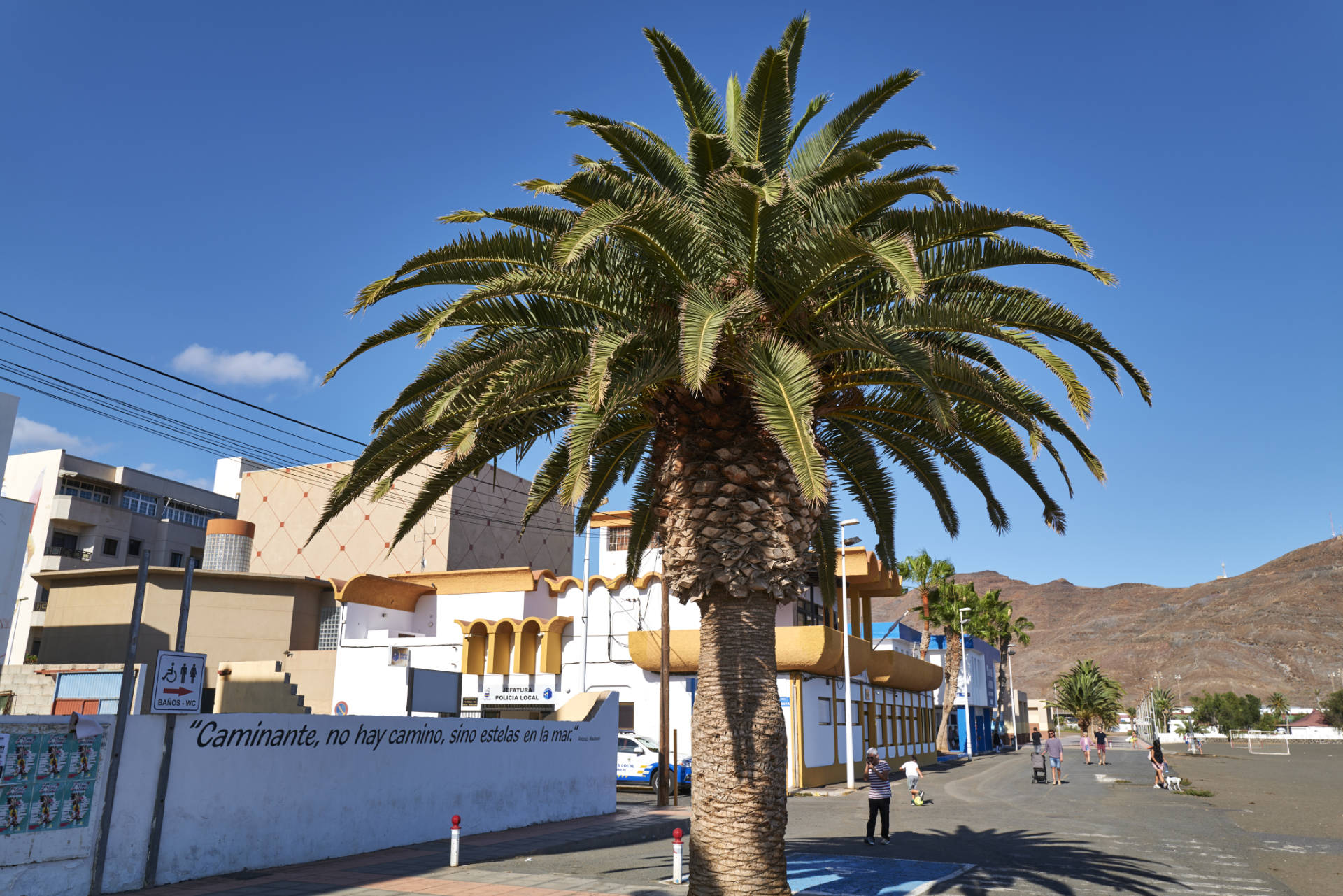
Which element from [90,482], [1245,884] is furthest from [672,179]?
[90,482]

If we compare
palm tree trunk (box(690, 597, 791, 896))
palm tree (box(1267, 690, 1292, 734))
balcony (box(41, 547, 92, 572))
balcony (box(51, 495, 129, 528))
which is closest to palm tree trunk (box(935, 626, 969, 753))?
palm tree trunk (box(690, 597, 791, 896))

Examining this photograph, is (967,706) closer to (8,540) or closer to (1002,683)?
(1002,683)

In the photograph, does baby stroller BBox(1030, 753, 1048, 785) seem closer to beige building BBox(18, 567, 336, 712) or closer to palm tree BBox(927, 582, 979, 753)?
palm tree BBox(927, 582, 979, 753)

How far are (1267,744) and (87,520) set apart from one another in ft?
399

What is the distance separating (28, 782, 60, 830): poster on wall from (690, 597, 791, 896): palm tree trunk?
707 cm

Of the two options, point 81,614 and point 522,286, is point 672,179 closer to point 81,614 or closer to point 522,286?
point 522,286

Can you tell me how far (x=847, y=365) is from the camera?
407 inches

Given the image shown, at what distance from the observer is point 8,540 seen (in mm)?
19125

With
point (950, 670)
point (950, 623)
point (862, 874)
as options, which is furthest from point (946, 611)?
point (862, 874)

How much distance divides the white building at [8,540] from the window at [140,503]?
55.3m

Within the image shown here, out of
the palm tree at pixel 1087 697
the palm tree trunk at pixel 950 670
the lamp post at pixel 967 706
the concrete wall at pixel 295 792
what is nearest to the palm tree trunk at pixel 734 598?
the concrete wall at pixel 295 792

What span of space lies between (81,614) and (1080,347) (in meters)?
37.4

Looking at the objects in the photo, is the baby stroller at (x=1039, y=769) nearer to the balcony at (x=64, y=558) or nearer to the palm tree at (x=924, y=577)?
the palm tree at (x=924, y=577)

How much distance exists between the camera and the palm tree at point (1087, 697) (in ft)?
217
